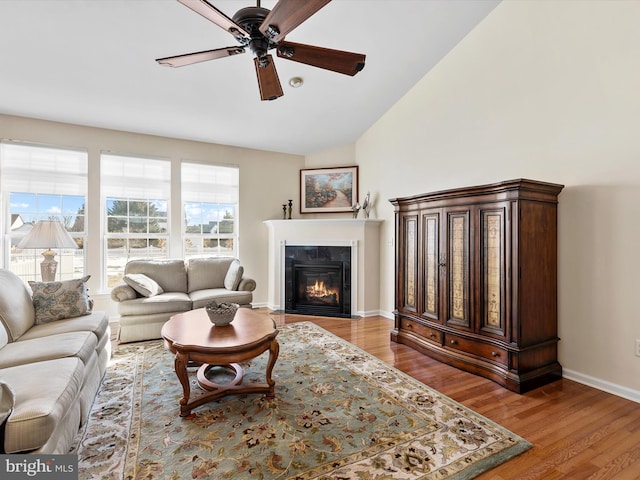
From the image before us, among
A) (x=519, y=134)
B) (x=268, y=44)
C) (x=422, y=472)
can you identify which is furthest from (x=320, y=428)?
(x=519, y=134)

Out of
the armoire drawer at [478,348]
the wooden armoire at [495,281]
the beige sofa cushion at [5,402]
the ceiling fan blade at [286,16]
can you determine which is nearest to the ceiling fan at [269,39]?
the ceiling fan blade at [286,16]

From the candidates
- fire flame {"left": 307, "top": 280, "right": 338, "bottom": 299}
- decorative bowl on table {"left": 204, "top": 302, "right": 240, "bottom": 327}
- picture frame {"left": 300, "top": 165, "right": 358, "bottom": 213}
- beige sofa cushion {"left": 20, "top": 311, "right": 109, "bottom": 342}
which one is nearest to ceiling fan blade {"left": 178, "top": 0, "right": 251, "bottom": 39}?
decorative bowl on table {"left": 204, "top": 302, "right": 240, "bottom": 327}

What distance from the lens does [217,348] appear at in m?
2.17

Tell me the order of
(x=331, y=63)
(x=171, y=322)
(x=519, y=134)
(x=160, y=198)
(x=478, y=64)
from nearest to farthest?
1. (x=331, y=63)
2. (x=171, y=322)
3. (x=519, y=134)
4. (x=478, y=64)
5. (x=160, y=198)

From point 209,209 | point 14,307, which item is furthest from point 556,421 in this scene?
point 209,209

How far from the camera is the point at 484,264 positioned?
2.91 m

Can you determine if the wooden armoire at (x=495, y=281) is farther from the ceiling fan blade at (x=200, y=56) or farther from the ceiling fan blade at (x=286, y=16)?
the ceiling fan blade at (x=200, y=56)

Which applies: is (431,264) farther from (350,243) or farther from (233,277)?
(233,277)

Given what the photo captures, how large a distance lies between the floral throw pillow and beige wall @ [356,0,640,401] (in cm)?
418

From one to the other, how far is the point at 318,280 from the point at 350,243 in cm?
82

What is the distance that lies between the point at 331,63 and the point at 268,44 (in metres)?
0.47

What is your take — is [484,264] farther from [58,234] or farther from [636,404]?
[58,234]

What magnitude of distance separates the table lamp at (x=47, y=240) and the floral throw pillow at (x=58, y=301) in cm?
55

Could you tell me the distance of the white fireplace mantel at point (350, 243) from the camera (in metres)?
5.12
